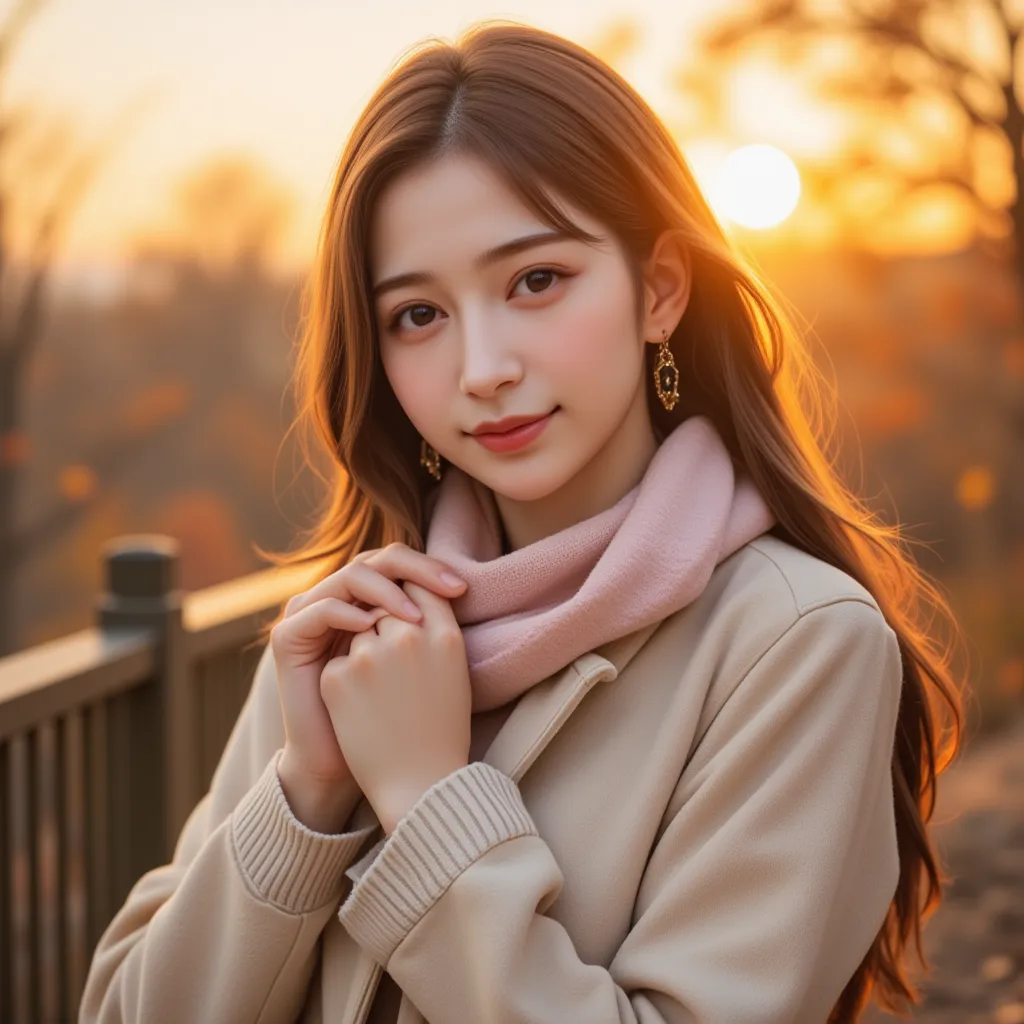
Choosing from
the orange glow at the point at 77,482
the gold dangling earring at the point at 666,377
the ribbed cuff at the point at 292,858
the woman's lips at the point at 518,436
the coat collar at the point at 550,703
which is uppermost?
the gold dangling earring at the point at 666,377

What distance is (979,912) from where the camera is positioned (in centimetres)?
500

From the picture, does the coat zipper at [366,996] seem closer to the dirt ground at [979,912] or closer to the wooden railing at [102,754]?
the wooden railing at [102,754]

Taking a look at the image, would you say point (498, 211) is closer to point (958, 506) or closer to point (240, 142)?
point (958, 506)

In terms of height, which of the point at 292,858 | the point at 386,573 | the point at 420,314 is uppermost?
the point at 420,314

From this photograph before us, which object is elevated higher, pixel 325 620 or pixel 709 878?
pixel 325 620

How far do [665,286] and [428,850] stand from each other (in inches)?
29.6

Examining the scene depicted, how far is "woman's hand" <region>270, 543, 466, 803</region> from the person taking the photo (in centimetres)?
154

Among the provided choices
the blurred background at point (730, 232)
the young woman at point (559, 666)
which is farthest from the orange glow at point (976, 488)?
the young woman at point (559, 666)

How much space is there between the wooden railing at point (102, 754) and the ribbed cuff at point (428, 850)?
0.82m

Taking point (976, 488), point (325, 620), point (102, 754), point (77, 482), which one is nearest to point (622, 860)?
point (325, 620)

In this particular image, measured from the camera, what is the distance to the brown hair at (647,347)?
1.53m

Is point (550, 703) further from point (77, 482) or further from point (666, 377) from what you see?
point (77, 482)

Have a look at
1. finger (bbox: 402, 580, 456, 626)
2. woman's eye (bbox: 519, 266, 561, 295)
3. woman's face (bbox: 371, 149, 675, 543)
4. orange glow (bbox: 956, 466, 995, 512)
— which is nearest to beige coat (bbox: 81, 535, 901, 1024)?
finger (bbox: 402, 580, 456, 626)

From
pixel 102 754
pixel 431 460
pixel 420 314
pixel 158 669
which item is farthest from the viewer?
pixel 158 669
